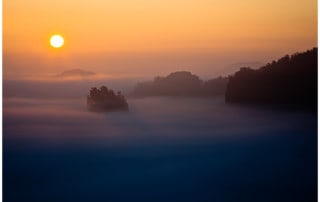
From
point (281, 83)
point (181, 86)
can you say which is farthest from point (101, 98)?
point (281, 83)

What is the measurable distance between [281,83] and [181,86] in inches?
16.6

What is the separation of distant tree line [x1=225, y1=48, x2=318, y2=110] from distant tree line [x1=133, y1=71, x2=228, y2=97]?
0.17ft

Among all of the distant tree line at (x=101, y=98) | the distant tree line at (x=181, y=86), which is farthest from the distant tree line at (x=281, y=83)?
the distant tree line at (x=101, y=98)

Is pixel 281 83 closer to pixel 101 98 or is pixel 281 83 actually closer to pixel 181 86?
pixel 181 86

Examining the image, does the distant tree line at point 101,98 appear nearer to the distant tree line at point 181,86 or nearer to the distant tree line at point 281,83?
the distant tree line at point 181,86

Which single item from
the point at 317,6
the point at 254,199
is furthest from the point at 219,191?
the point at 317,6

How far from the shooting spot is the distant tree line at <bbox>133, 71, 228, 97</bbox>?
1996 millimetres

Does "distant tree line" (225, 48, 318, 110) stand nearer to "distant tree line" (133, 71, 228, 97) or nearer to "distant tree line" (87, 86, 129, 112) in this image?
"distant tree line" (133, 71, 228, 97)

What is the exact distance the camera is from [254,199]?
2092 millimetres

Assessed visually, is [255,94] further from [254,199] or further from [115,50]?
[115,50]

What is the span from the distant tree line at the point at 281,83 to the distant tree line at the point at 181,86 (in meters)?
0.05

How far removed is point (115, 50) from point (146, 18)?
18 centimetres

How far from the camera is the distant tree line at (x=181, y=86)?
78.6 inches

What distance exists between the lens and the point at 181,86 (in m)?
2.01
